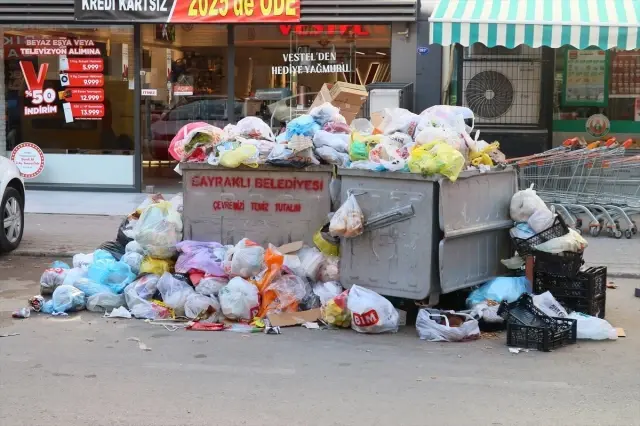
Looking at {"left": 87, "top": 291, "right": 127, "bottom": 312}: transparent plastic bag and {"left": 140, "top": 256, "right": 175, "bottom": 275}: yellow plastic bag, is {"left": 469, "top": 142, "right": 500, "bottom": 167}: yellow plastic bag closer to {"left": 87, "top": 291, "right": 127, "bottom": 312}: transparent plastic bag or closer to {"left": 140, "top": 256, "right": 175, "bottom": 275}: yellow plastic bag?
{"left": 140, "top": 256, "right": 175, "bottom": 275}: yellow plastic bag

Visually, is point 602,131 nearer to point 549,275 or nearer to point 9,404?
point 549,275

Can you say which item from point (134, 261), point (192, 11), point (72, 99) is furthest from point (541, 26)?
point (72, 99)

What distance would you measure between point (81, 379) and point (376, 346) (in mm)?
2222

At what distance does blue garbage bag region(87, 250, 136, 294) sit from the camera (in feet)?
26.9

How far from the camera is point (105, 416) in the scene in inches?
210

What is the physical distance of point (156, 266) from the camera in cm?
814

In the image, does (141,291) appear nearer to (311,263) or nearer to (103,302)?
(103,302)

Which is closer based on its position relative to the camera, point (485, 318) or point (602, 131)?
point (485, 318)

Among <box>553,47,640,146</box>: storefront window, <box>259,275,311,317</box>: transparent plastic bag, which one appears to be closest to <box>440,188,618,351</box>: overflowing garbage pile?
<box>259,275,311,317</box>: transparent plastic bag

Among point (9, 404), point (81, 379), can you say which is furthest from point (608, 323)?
point (9, 404)

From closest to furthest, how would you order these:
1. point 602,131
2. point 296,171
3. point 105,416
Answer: point 105,416 → point 296,171 → point 602,131

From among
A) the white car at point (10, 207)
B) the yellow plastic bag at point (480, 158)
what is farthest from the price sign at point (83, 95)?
the yellow plastic bag at point (480, 158)

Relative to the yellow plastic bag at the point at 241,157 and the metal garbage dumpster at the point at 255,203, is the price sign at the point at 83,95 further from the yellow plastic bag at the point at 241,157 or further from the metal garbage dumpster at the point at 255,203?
the yellow plastic bag at the point at 241,157

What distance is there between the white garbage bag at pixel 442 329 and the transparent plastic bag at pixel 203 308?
1691 millimetres
